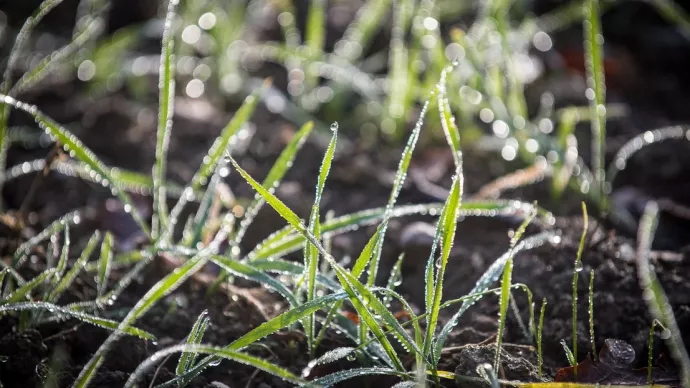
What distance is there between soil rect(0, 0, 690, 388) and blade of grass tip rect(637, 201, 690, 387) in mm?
21

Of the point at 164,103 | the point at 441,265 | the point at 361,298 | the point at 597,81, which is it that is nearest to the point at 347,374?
the point at 361,298

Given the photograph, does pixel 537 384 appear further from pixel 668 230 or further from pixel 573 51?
pixel 573 51

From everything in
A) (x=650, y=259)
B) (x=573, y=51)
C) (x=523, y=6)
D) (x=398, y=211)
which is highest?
(x=523, y=6)

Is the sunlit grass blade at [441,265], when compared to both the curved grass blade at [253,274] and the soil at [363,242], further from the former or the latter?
the curved grass blade at [253,274]

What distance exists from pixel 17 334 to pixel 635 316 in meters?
1.26

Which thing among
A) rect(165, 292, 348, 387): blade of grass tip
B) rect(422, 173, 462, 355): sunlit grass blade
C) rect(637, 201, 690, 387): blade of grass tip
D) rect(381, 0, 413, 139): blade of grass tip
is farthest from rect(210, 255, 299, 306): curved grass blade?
rect(381, 0, 413, 139): blade of grass tip

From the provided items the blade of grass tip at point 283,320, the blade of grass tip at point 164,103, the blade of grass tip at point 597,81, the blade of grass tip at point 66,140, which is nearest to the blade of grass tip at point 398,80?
the blade of grass tip at point 597,81

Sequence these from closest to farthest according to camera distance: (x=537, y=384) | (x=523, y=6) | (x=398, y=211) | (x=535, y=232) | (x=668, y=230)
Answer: (x=537, y=384) < (x=398, y=211) < (x=535, y=232) < (x=668, y=230) < (x=523, y=6)

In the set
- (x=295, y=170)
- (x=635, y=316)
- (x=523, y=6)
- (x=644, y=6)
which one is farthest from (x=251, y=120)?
(x=644, y=6)

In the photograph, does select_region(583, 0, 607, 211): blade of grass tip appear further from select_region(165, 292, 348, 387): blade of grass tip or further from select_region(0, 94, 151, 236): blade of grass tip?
select_region(0, 94, 151, 236): blade of grass tip

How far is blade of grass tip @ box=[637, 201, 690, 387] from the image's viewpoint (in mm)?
1119

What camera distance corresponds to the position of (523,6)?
274 centimetres

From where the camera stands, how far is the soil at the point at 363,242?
127cm

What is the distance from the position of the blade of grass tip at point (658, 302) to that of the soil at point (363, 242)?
2cm
